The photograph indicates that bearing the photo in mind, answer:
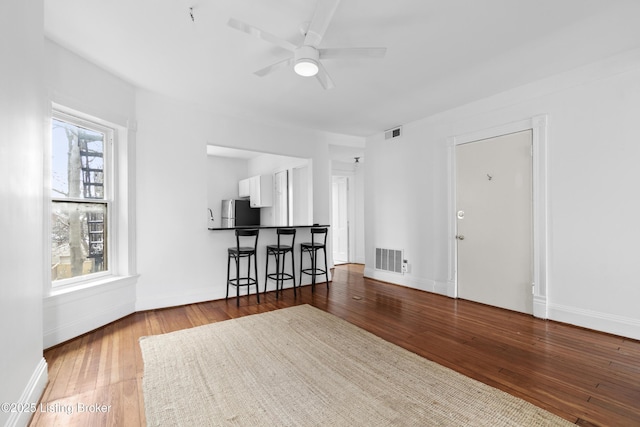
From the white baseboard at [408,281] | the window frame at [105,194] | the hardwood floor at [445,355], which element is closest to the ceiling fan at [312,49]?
the window frame at [105,194]

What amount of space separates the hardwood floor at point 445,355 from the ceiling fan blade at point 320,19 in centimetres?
270

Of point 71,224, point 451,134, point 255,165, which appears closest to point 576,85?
point 451,134

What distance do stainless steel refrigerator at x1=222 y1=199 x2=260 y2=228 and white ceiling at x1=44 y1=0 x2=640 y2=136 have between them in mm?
3243

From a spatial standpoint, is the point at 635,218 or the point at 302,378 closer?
the point at 302,378

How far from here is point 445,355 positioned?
2486 millimetres

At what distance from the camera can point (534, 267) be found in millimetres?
3443

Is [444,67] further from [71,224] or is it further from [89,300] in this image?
[89,300]

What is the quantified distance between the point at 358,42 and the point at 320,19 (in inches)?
27.9

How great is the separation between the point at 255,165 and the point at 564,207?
20.1 ft

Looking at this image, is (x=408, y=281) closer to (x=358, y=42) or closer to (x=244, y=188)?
(x=358, y=42)

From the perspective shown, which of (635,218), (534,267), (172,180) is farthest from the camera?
(172,180)

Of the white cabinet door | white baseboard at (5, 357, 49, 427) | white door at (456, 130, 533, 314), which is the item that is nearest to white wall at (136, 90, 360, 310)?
white baseboard at (5, 357, 49, 427)

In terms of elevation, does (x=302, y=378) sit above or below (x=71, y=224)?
below

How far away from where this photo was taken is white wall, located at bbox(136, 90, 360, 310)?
3645mm
